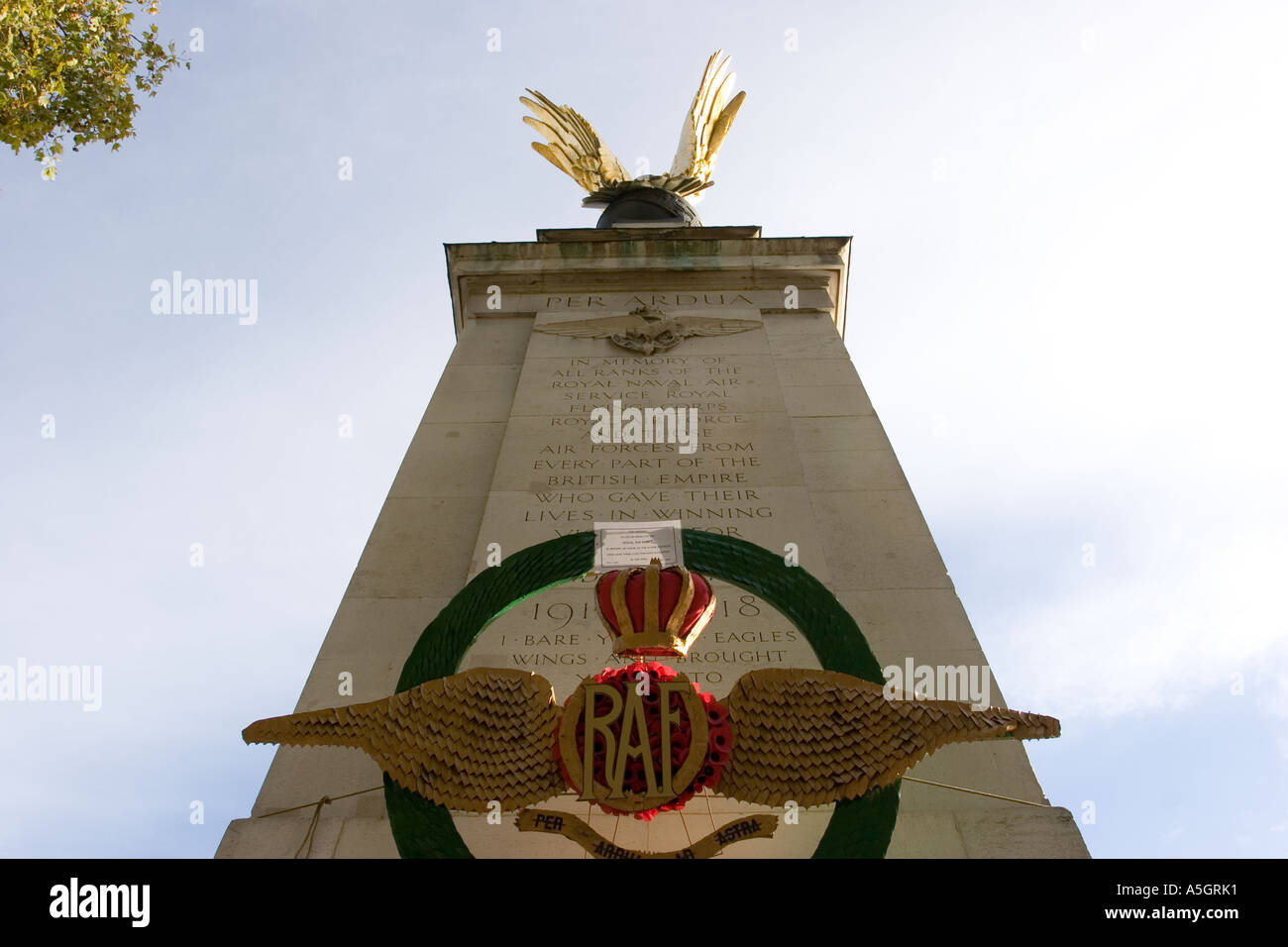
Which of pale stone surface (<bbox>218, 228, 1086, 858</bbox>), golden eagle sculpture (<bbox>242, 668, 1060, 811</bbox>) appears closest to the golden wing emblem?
pale stone surface (<bbox>218, 228, 1086, 858</bbox>)

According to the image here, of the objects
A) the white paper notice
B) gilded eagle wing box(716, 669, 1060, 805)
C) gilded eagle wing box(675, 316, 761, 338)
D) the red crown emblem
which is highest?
gilded eagle wing box(675, 316, 761, 338)

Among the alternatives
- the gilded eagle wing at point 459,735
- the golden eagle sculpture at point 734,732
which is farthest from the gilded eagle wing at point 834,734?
the gilded eagle wing at point 459,735

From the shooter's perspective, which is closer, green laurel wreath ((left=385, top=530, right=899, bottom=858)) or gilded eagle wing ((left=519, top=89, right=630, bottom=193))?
green laurel wreath ((left=385, top=530, right=899, bottom=858))

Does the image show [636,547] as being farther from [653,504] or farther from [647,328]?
[647,328]

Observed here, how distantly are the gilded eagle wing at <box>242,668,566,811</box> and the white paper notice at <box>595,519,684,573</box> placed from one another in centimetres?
102

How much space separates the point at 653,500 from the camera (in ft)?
32.4

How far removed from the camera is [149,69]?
12.4 meters

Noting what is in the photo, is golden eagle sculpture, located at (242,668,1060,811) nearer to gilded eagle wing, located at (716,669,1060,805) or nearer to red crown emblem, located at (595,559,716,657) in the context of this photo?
gilded eagle wing, located at (716,669,1060,805)

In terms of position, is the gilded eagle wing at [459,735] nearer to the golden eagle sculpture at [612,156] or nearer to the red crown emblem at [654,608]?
the red crown emblem at [654,608]

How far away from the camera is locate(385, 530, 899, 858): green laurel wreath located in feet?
19.9

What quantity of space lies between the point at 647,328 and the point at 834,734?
7.19 m

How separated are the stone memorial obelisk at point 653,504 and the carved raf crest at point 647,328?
1.1 inches
